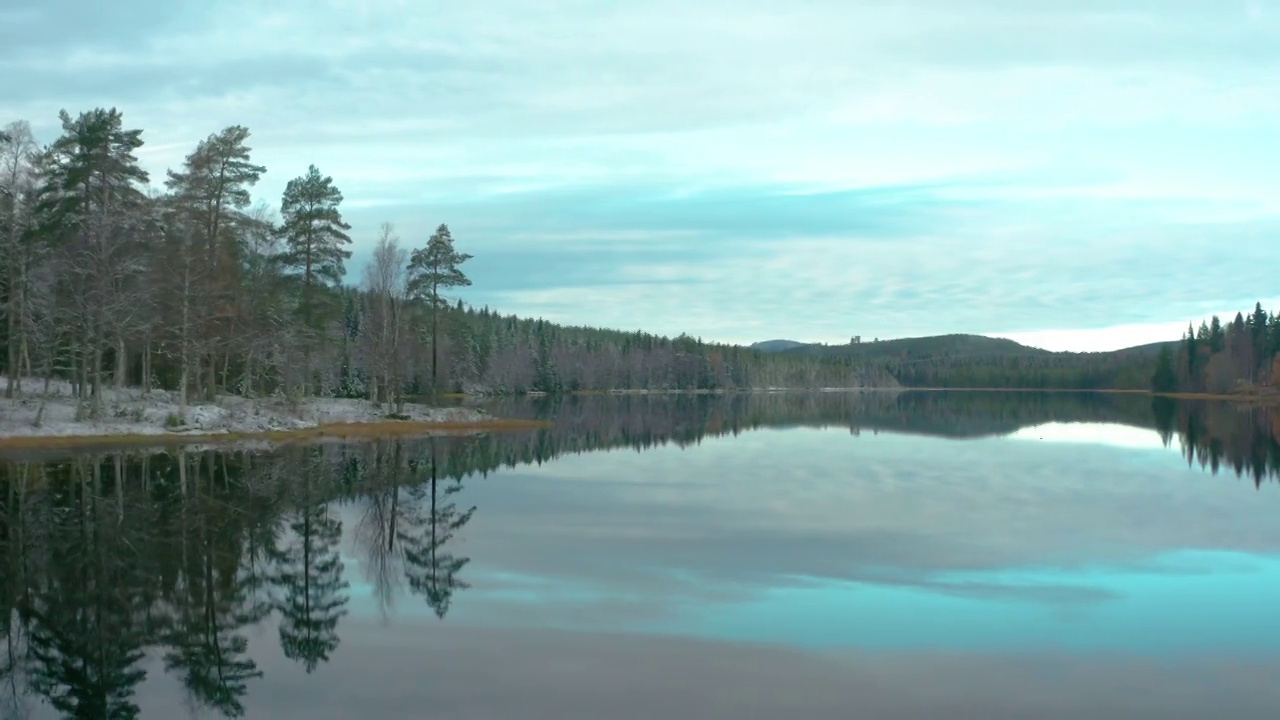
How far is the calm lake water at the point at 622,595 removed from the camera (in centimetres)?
1127

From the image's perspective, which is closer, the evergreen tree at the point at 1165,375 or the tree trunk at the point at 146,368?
the tree trunk at the point at 146,368

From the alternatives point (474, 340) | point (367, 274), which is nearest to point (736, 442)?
point (367, 274)

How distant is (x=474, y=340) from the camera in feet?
460

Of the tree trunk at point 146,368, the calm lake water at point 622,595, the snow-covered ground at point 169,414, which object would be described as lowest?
the calm lake water at point 622,595

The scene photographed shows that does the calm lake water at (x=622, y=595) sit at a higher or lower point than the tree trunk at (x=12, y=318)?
lower

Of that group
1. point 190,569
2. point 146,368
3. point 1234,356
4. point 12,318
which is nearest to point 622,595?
point 190,569

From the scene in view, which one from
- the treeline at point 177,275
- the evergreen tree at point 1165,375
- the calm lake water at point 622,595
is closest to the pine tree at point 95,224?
the treeline at point 177,275

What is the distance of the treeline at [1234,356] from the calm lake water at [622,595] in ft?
398

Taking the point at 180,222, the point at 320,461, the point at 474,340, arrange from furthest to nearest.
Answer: the point at 474,340
the point at 180,222
the point at 320,461

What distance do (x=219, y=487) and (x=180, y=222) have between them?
24746 millimetres

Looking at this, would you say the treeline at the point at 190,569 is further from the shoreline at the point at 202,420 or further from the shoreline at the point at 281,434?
the shoreline at the point at 202,420

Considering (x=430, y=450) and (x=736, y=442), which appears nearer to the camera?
(x=430, y=450)

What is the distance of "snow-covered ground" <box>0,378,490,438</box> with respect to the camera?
1491 inches

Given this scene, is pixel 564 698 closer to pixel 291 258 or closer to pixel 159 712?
pixel 159 712
